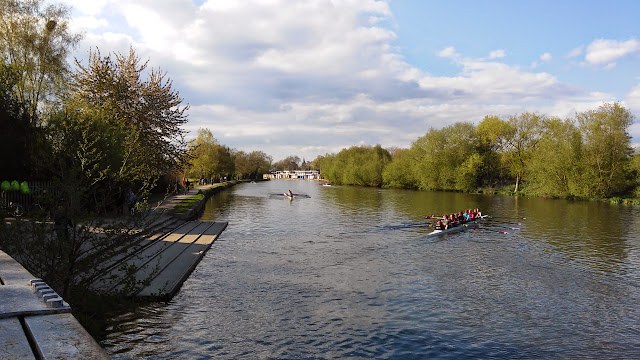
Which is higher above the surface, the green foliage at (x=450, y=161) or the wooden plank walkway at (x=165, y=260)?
the green foliage at (x=450, y=161)

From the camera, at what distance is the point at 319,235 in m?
23.2

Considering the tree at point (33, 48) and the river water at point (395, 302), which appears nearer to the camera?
the river water at point (395, 302)

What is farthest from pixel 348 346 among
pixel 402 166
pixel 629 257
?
pixel 402 166

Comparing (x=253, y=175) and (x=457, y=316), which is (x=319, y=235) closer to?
(x=457, y=316)

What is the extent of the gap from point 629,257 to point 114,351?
20.7 metres

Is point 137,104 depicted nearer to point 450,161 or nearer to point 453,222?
point 453,222

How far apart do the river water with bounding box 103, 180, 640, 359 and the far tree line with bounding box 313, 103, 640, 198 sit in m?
36.5

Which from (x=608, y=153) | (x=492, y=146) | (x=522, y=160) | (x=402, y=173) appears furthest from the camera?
(x=402, y=173)

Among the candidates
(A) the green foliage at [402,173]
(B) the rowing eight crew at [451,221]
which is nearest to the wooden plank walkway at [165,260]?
(B) the rowing eight crew at [451,221]

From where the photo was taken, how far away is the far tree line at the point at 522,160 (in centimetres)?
5341

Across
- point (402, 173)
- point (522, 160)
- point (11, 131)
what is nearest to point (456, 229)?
point (11, 131)

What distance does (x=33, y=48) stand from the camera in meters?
27.3

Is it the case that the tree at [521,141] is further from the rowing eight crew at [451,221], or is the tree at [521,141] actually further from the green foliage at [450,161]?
the rowing eight crew at [451,221]

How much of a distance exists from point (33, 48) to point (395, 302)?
93.5 feet
